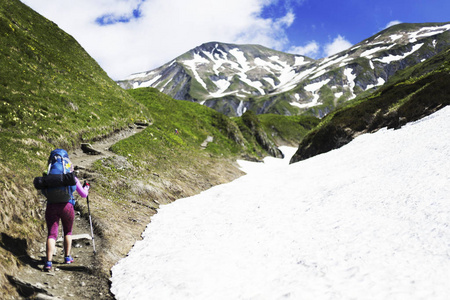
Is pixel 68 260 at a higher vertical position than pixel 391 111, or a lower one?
lower

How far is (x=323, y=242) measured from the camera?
9836mm

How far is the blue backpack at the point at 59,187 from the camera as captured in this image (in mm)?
8812

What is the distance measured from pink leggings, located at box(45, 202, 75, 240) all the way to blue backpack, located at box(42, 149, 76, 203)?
0.70 ft

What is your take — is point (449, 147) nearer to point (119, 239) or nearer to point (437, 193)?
point (437, 193)

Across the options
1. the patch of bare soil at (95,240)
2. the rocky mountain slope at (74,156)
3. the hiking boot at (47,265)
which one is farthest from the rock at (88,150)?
the hiking boot at (47,265)

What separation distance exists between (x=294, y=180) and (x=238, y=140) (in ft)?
153

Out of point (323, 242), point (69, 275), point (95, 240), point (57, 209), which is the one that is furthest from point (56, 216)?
point (323, 242)

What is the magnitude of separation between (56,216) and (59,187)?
103 cm

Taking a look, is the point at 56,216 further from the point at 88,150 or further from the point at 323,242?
the point at 88,150

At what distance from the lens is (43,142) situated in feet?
57.0

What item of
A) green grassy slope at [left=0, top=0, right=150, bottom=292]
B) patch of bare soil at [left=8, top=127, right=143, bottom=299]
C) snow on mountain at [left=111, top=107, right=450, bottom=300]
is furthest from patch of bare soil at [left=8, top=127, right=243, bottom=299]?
green grassy slope at [left=0, top=0, right=150, bottom=292]

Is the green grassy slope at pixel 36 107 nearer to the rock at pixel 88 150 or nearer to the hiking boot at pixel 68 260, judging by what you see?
the rock at pixel 88 150

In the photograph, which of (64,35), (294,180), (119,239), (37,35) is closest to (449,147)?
(294,180)

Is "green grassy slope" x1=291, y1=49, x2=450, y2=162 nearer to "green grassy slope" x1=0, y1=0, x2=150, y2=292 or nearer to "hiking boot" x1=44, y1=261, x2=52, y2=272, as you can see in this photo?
"hiking boot" x1=44, y1=261, x2=52, y2=272
